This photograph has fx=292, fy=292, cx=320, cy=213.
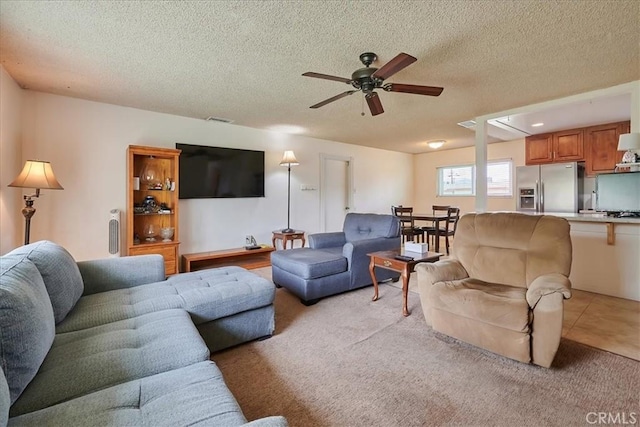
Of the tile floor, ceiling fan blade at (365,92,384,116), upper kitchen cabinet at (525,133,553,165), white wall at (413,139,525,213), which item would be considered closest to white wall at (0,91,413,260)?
ceiling fan blade at (365,92,384,116)

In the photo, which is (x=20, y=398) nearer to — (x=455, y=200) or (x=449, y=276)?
(x=449, y=276)

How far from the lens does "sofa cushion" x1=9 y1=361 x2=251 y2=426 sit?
3.05 ft

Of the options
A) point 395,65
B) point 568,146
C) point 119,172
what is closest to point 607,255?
point 568,146

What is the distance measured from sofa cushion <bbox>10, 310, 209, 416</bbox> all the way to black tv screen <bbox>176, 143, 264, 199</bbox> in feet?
9.72

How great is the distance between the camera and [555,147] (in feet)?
17.2

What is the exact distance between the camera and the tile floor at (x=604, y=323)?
7.14ft

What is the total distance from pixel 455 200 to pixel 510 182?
1.29m

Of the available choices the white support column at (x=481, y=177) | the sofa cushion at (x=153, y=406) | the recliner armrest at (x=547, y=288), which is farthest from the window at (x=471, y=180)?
the sofa cushion at (x=153, y=406)

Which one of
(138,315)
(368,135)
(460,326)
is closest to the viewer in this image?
(138,315)

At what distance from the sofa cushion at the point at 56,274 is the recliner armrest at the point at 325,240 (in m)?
2.41

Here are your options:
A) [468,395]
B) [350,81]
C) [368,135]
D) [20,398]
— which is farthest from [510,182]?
[20,398]

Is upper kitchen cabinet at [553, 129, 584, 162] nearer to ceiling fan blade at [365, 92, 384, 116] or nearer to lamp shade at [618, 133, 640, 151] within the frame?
lamp shade at [618, 133, 640, 151]

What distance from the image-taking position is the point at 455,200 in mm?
7156

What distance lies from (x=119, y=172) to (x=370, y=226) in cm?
334
